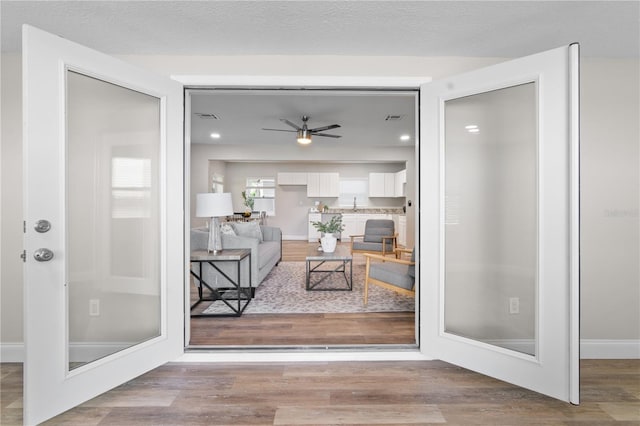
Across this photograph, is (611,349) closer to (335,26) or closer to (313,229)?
(335,26)

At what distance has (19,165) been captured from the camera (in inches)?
90.5

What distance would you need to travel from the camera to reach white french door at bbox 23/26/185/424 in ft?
4.94

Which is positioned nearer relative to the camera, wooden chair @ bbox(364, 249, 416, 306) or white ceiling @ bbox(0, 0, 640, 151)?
white ceiling @ bbox(0, 0, 640, 151)

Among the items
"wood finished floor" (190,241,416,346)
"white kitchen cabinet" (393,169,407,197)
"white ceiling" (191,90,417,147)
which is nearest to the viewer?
"wood finished floor" (190,241,416,346)

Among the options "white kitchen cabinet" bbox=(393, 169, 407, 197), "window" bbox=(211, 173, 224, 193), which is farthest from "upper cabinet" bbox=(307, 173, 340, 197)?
"window" bbox=(211, 173, 224, 193)

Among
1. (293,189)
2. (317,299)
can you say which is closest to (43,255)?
(317,299)

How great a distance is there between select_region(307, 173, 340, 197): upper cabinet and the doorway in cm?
29

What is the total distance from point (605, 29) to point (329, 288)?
138 inches

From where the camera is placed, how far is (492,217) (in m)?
2.03

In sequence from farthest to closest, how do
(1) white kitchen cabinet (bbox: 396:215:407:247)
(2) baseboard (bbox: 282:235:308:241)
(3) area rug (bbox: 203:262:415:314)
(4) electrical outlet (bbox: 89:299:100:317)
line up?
(2) baseboard (bbox: 282:235:308:241)
(1) white kitchen cabinet (bbox: 396:215:407:247)
(3) area rug (bbox: 203:262:415:314)
(4) electrical outlet (bbox: 89:299:100:317)

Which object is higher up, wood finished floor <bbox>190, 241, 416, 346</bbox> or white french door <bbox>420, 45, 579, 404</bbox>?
white french door <bbox>420, 45, 579, 404</bbox>

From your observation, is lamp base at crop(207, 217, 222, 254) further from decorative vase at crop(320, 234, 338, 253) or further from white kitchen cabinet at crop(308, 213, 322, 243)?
white kitchen cabinet at crop(308, 213, 322, 243)

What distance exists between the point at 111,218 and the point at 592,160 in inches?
142

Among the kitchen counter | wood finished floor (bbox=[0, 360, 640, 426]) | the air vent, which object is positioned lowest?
wood finished floor (bbox=[0, 360, 640, 426])
